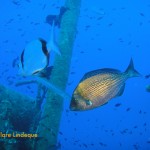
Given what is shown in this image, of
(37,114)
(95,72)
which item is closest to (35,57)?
(95,72)

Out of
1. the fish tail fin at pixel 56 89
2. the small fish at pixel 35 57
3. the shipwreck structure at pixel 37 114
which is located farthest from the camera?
the shipwreck structure at pixel 37 114

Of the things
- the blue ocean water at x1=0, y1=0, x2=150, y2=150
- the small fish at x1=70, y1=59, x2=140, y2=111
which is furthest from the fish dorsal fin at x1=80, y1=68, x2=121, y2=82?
the blue ocean water at x1=0, y1=0, x2=150, y2=150

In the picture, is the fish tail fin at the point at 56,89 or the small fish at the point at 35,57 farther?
the fish tail fin at the point at 56,89

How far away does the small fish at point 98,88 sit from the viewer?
199 centimetres

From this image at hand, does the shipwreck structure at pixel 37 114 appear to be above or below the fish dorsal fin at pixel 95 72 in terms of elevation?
below

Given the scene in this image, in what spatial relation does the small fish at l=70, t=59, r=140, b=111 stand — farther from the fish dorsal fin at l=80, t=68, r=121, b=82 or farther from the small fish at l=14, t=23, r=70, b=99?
the small fish at l=14, t=23, r=70, b=99

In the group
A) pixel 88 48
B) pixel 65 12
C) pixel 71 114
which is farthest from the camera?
pixel 71 114

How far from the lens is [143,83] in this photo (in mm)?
46250

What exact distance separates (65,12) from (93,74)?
722 cm

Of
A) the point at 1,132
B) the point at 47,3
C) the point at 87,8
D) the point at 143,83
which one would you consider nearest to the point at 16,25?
the point at 47,3

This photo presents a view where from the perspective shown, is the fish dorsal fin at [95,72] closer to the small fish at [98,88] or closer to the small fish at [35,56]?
the small fish at [98,88]

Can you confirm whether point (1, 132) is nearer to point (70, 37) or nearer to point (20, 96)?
point (20, 96)

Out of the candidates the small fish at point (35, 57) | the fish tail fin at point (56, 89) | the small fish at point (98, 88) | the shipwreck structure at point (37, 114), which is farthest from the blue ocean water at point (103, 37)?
the small fish at point (35, 57)

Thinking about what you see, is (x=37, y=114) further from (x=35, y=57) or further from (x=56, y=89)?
(x=35, y=57)
